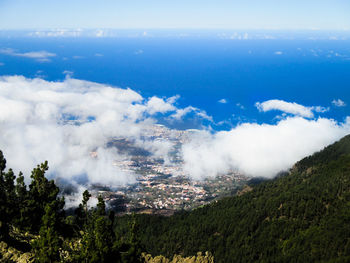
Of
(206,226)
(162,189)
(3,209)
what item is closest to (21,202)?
(3,209)

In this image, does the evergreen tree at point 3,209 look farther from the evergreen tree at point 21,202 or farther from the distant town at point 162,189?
the distant town at point 162,189

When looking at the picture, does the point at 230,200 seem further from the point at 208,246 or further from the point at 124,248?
the point at 124,248

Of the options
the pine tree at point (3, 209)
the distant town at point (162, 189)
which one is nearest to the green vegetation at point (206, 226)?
the pine tree at point (3, 209)

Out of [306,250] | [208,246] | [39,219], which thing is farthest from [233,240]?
[39,219]

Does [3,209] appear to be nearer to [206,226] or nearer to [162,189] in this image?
[206,226]

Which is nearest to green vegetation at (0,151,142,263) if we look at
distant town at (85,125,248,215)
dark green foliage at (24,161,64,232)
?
dark green foliage at (24,161,64,232)
